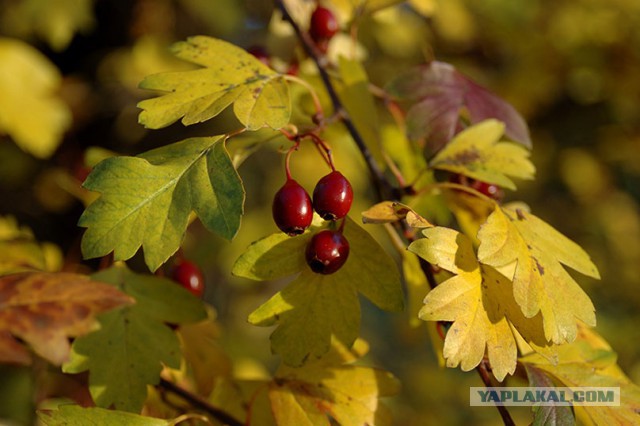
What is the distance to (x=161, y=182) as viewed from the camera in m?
0.92

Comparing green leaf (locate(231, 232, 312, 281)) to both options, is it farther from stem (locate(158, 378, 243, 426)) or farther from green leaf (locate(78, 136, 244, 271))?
stem (locate(158, 378, 243, 426))

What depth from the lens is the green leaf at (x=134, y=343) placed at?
1049mm

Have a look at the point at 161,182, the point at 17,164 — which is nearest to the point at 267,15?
the point at 17,164

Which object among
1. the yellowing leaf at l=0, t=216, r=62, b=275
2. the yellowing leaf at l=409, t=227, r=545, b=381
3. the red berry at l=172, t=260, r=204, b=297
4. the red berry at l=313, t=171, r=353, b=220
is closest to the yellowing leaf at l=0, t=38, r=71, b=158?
the yellowing leaf at l=0, t=216, r=62, b=275

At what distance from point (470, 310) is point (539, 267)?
4.6 inches

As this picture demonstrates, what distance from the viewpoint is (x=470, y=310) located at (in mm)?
924

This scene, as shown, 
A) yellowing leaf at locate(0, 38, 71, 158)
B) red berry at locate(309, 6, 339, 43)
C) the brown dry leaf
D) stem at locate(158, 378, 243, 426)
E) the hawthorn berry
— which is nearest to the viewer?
the brown dry leaf

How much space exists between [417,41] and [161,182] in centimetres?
225

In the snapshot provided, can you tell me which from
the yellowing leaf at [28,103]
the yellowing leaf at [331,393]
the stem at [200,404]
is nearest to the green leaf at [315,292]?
the yellowing leaf at [331,393]

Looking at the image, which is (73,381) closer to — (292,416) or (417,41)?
(292,416)

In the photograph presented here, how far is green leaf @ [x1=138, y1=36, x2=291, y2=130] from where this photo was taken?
0.95m

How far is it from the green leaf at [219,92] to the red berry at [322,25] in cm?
42

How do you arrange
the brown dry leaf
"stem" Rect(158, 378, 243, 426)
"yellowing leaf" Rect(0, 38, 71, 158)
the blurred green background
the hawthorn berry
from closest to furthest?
the brown dry leaf < "stem" Rect(158, 378, 243, 426) < the hawthorn berry < "yellowing leaf" Rect(0, 38, 71, 158) < the blurred green background

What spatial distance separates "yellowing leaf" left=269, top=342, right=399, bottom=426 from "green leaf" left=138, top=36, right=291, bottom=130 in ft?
1.34
